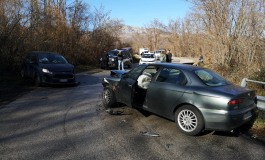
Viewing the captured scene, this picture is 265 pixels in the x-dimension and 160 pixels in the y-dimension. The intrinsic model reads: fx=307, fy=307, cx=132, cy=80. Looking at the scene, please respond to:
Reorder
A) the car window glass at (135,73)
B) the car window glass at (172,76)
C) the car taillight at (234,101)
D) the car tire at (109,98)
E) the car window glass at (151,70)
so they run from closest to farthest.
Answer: the car taillight at (234,101) → the car window glass at (172,76) → the car window glass at (151,70) → the car window glass at (135,73) → the car tire at (109,98)

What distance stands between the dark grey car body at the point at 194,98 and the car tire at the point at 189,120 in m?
0.02

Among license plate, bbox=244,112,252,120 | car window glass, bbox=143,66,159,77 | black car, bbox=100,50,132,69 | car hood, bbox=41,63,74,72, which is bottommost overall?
black car, bbox=100,50,132,69

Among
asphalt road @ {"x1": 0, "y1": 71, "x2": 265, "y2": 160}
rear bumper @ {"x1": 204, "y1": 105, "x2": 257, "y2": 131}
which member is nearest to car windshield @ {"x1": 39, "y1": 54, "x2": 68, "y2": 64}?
asphalt road @ {"x1": 0, "y1": 71, "x2": 265, "y2": 160}

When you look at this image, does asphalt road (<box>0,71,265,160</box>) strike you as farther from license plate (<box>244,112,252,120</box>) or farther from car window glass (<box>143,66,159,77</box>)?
car window glass (<box>143,66,159,77</box>)

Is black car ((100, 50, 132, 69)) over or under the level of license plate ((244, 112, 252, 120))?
under

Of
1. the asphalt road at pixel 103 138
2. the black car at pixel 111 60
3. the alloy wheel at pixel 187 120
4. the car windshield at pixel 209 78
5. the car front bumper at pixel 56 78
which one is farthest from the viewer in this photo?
the black car at pixel 111 60

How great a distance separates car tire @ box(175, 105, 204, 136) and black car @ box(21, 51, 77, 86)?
8466mm

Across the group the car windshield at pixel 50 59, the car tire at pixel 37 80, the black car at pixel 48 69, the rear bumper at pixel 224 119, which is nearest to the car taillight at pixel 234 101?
the rear bumper at pixel 224 119

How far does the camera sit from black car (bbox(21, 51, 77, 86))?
1407cm

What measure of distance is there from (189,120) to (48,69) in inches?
358

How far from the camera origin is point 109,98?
9.12m

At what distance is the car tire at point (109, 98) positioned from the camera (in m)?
9.01

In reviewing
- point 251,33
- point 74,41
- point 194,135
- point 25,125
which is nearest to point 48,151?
point 25,125

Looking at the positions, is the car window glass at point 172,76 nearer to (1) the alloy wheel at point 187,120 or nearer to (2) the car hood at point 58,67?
(1) the alloy wheel at point 187,120
